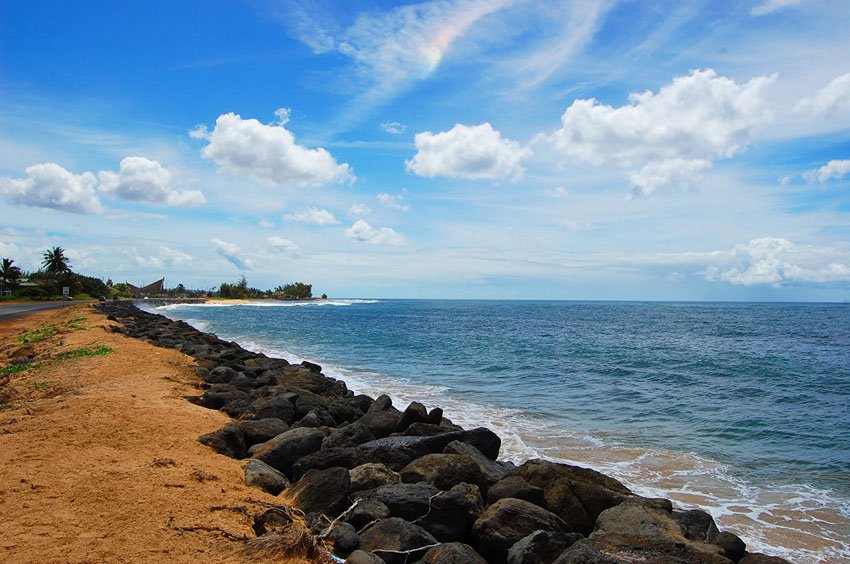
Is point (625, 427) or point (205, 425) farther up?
point (205, 425)

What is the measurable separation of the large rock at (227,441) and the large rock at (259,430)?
0.22 m

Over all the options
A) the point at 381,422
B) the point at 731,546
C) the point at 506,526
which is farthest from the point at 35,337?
the point at 731,546

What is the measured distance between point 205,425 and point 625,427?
379 inches

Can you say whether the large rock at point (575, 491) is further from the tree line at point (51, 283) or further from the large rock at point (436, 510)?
the tree line at point (51, 283)

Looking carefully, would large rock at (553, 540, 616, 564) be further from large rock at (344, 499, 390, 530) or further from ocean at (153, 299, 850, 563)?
ocean at (153, 299, 850, 563)

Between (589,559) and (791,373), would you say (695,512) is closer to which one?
(589,559)

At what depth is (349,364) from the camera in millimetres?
25203

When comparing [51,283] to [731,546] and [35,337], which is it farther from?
[731,546]

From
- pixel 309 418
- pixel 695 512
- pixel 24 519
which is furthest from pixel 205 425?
pixel 695 512

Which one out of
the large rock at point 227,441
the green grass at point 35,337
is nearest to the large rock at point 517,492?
the large rock at point 227,441

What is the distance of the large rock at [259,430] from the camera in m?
8.66

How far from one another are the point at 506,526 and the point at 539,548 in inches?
24.9

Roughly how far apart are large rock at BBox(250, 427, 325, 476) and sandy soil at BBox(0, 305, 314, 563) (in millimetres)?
447

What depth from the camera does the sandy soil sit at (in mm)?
4609
